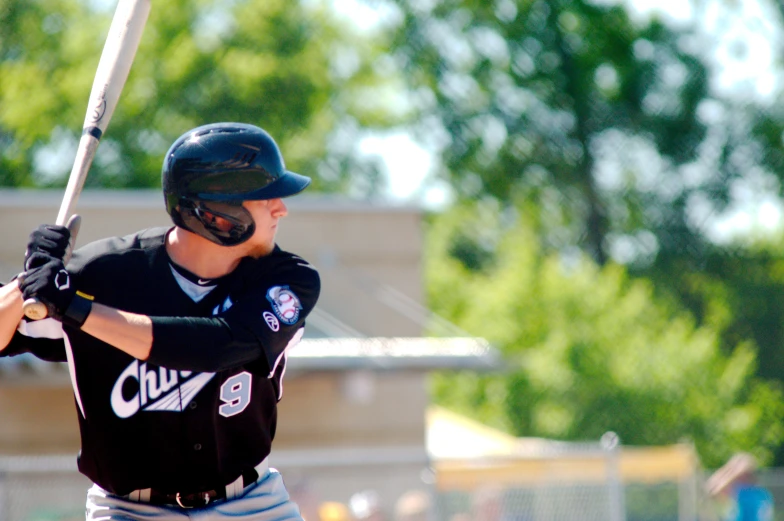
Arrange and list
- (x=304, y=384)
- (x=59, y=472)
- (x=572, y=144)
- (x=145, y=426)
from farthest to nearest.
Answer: (x=572, y=144), (x=304, y=384), (x=59, y=472), (x=145, y=426)

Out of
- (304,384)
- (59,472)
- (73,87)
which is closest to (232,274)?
(59,472)

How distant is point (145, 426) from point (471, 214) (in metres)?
31.4

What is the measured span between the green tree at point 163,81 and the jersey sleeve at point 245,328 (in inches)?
939

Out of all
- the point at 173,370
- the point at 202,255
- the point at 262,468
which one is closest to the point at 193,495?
the point at 262,468

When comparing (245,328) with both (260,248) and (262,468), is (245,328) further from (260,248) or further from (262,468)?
(262,468)

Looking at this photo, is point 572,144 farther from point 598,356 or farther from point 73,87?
point 73,87

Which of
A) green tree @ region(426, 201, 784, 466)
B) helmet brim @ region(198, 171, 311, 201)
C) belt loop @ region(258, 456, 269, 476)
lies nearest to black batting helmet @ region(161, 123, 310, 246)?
helmet brim @ region(198, 171, 311, 201)

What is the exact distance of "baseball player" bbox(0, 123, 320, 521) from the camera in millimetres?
3207

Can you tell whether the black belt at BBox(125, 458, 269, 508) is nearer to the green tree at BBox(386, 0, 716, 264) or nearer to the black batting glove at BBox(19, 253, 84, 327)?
the black batting glove at BBox(19, 253, 84, 327)

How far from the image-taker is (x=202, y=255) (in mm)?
3543

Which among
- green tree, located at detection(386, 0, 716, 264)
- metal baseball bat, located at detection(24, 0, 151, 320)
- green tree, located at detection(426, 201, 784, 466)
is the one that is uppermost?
metal baseball bat, located at detection(24, 0, 151, 320)

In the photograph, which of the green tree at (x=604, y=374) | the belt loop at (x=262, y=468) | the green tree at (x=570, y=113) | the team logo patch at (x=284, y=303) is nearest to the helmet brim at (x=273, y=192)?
the team logo patch at (x=284, y=303)

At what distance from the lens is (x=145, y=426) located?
3299 millimetres

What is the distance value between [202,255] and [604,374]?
19.5 metres
